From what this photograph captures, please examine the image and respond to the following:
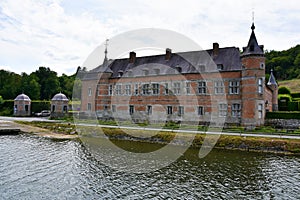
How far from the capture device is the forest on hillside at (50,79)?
6203 centimetres

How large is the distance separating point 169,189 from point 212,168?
3.99m

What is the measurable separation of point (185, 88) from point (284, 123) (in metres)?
10.9

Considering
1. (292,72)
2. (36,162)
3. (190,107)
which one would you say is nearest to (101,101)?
(190,107)

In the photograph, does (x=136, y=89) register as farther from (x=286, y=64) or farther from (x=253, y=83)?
(x=286, y=64)

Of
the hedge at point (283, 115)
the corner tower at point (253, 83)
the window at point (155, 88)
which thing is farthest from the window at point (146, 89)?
the hedge at point (283, 115)

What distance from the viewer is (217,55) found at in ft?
98.9

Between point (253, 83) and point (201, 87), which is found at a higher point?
point (253, 83)

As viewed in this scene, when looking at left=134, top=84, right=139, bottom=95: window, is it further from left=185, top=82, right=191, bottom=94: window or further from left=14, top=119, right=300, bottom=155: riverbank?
left=14, top=119, right=300, bottom=155: riverbank

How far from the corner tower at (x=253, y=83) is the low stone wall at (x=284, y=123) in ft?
3.52

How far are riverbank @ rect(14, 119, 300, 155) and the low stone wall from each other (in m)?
7.21

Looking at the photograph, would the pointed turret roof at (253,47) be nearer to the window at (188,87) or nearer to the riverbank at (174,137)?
the window at (188,87)

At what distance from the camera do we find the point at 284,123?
25.9 metres

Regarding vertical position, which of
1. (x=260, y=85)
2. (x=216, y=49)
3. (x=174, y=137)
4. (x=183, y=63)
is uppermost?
(x=216, y=49)

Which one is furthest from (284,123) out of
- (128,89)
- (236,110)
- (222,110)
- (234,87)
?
(128,89)
